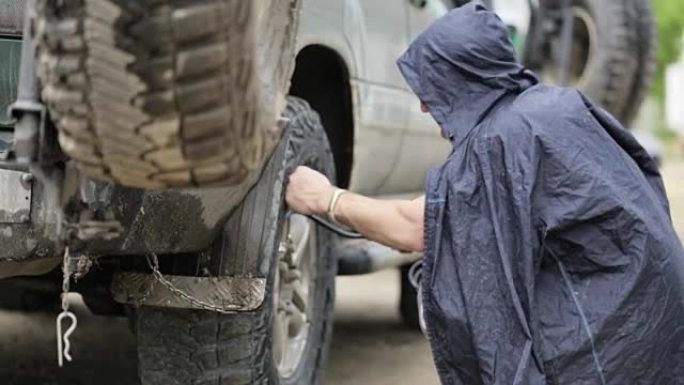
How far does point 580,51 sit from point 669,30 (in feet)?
71.5

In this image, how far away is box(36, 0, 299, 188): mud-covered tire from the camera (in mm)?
1692

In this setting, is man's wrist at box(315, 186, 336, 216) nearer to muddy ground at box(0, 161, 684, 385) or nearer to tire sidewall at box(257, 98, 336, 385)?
tire sidewall at box(257, 98, 336, 385)

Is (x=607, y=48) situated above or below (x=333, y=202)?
above

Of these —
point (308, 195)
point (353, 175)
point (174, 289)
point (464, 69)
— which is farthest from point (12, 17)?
point (353, 175)

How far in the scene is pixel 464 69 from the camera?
280 centimetres

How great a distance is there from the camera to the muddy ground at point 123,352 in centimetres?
Answer: 448

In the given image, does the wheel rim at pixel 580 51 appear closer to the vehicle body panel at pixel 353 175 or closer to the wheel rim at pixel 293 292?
the vehicle body panel at pixel 353 175

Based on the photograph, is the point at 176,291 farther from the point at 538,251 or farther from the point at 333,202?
the point at 538,251

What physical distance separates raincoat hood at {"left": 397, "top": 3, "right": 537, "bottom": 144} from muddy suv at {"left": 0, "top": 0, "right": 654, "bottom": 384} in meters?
0.31

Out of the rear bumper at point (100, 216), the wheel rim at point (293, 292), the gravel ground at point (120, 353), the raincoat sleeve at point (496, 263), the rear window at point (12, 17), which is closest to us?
the rear bumper at point (100, 216)

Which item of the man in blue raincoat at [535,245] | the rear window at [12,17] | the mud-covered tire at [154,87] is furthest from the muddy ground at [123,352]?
the mud-covered tire at [154,87]

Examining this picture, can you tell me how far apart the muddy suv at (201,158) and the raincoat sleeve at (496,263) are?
16.8 inches

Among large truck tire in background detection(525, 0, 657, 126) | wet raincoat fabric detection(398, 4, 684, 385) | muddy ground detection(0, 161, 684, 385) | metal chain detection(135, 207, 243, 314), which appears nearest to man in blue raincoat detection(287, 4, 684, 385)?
wet raincoat fabric detection(398, 4, 684, 385)

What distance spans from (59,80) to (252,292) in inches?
41.1
